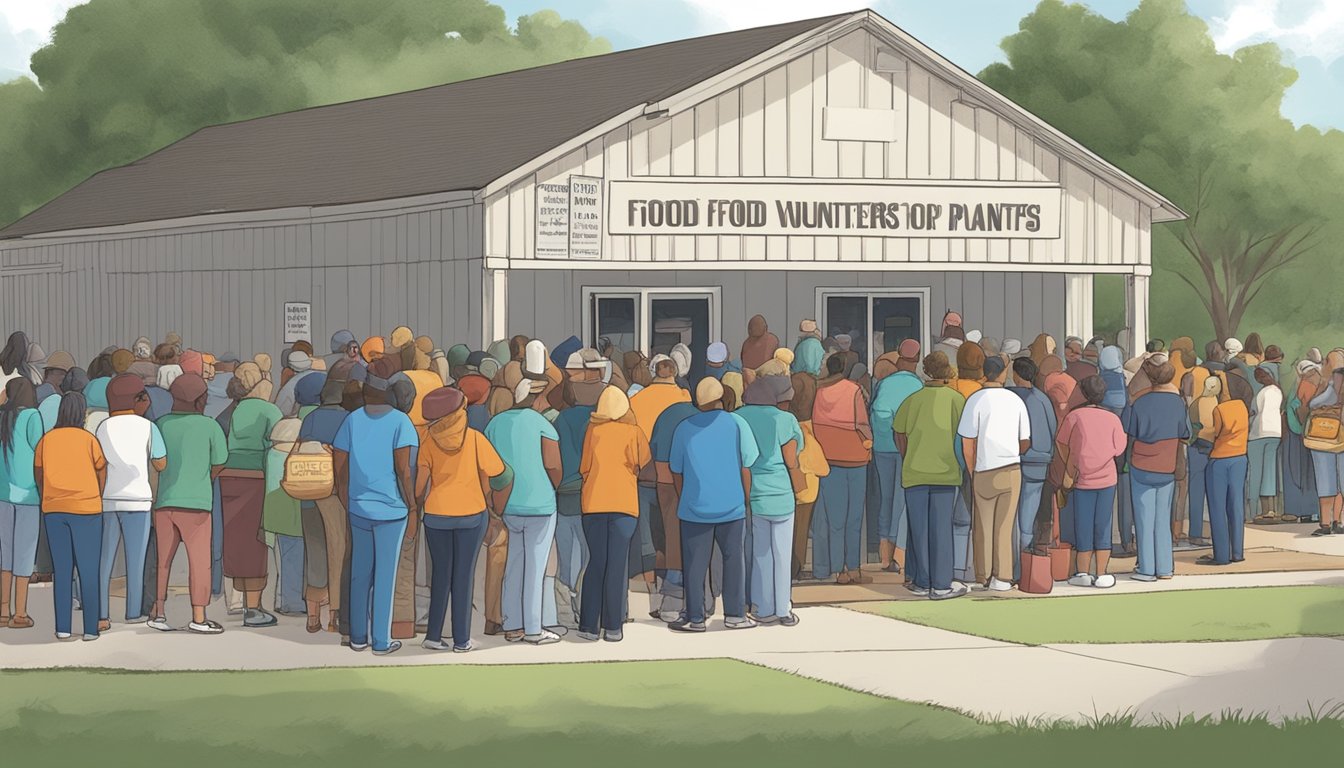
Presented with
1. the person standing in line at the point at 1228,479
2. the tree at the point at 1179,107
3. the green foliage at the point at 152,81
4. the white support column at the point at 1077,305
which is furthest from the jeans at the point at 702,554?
the green foliage at the point at 152,81

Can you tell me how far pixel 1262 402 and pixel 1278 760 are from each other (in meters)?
10.7

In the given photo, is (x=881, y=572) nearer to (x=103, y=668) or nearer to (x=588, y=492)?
(x=588, y=492)

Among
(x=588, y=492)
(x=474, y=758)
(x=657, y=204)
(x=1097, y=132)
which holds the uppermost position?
(x=1097, y=132)

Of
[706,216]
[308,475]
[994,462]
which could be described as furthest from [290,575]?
[706,216]

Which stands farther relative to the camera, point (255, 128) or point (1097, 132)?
point (1097, 132)

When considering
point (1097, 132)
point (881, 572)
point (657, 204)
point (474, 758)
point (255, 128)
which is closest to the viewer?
point (474, 758)

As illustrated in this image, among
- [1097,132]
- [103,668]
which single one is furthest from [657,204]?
[1097,132]

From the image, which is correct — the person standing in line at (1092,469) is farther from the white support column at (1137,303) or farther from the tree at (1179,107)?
the tree at (1179,107)

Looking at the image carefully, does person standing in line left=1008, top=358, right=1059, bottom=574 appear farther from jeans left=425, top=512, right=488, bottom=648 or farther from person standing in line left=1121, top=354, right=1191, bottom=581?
jeans left=425, top=512, right=488, bottom=648

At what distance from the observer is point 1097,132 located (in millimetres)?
Answer: 51875

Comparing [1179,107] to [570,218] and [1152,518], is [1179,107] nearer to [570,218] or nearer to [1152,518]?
[570,218]

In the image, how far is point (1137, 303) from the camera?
2439 cm

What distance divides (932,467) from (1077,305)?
1042cm

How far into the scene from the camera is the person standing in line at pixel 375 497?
12.3 m
